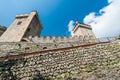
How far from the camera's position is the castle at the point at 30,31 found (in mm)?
26703

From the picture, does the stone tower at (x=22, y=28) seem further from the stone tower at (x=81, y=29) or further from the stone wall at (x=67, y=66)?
the stone wall at (x=67, y=66)

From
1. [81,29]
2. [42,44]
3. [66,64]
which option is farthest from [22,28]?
[66,64]

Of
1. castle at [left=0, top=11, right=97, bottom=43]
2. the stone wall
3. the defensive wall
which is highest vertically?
castle at [left=0, top=11, right=97, bottom=43]

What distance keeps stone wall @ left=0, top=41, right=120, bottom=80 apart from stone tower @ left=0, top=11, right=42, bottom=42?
15369 millimetres

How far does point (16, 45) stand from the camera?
23625 millimetres

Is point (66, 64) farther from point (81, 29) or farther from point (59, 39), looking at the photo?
point (81, 29)

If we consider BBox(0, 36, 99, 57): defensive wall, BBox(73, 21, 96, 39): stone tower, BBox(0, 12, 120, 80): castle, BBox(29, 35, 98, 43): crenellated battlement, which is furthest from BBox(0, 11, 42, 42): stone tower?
BBox(0, 12, 120, 80): castle

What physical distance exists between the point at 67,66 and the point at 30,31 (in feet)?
67.6

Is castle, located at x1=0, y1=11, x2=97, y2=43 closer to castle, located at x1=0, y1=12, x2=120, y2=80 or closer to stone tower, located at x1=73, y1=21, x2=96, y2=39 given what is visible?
stone tower, located at x1=73, y1=21, x2=96, y2=39

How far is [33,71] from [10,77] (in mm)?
1347

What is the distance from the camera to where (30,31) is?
30.7 m

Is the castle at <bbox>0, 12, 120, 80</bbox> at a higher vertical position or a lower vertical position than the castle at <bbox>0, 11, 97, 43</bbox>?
lower

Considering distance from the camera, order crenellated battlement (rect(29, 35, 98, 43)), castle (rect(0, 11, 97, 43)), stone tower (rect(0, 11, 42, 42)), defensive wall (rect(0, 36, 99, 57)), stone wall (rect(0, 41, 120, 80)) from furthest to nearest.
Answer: stone tower (rect(0, 11, 42, 42)) → castle (rect(0, 11, 97, 43)) → crenellated battlement (rect(29, 35, 98, 43)) → defensive wall (rect(0, 36, 99, 57)) → stone wall (rect(0, 41, 120, 80))

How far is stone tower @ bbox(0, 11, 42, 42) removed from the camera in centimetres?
2747
